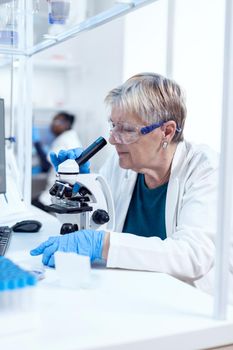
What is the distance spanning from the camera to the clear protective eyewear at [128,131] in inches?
61.8

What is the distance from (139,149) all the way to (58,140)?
120 inches

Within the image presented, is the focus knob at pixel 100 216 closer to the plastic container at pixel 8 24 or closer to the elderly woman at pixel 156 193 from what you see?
the elderly woman at pixel 156 193

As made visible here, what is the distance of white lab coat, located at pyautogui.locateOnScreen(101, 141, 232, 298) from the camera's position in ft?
3.90

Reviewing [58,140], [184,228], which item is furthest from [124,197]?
[58,140]

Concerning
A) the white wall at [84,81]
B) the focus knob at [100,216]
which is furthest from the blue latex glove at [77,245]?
the white wall at [84,81]

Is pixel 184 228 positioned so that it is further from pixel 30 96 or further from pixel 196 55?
pixel 196 55

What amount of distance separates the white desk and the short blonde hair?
2.11ft

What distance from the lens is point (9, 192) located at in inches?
80.3

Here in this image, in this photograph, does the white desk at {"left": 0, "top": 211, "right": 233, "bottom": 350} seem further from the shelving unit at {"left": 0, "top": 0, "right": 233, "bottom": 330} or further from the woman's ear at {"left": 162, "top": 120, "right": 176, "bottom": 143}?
the woman's ear at {"left": 162, "top": 120, "right": 176, "bottom": 143}

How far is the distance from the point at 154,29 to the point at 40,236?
3.24 m

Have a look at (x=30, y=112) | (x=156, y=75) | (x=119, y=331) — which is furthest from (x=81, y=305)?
(x=30, y=112)

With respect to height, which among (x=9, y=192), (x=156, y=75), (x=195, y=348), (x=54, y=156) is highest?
(x=156, y=75)

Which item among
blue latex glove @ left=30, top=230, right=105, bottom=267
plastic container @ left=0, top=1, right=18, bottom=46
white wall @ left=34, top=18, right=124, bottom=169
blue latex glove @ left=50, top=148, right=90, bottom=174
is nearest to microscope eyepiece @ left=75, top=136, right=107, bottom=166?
blue latex glove @ left=50, top=148, right=90, bottom=174

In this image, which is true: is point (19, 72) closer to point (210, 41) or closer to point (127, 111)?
point (127, 111)
